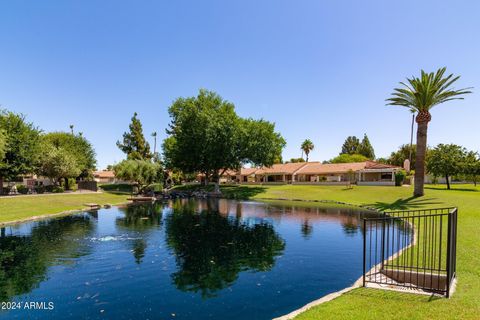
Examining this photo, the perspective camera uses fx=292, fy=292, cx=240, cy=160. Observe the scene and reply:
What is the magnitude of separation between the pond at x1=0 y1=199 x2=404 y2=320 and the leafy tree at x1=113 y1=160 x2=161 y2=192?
3053cm

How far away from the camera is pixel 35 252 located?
15.5 metres

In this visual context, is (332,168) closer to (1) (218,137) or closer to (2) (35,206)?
(1) (218,137)

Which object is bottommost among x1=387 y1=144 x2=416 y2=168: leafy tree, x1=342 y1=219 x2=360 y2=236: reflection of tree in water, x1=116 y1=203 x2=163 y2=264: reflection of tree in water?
x1=116 y1=203 x2=163 y2=264: reflection of tree in water

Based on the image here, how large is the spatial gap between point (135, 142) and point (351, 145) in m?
84.2

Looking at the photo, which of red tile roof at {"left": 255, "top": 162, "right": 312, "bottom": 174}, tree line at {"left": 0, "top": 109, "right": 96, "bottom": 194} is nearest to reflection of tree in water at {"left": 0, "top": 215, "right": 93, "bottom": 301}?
tree line at {"left": 0, "top": 109, "right": 96, "bottom": 194}

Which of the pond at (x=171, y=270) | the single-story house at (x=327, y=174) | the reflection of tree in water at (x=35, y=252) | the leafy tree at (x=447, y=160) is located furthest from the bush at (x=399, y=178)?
the reflection of tree in water at (x=35, y=252)

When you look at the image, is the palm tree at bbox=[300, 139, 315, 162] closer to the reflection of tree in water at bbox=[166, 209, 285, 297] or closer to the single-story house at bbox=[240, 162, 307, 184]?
the single-story house at bbox=[240, 162, 307, 184]

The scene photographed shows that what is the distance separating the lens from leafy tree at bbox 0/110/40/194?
138ft

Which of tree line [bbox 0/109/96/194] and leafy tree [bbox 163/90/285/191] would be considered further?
leafy tree [bbox 163/90/285/191]

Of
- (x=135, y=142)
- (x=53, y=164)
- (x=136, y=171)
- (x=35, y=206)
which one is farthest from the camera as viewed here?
(x=135, y=142)

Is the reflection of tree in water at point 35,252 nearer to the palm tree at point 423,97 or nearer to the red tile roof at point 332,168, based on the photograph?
the palm tree at point 423,97

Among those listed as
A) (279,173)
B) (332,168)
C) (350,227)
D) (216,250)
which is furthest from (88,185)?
(332,168)

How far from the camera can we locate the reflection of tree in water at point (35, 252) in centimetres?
1127

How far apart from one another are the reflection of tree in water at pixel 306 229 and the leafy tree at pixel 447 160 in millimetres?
44197
